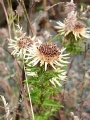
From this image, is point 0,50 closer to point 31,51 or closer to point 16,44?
point 16,44

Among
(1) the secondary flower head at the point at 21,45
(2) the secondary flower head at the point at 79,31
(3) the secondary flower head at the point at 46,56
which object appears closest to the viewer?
(3) the secondary flower head at the point at 46,56

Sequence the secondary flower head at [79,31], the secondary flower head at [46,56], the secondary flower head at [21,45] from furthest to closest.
A: the secondary flower head at [79,31], the secondary flower head at [21,45], the secondary flower head at [46,56]

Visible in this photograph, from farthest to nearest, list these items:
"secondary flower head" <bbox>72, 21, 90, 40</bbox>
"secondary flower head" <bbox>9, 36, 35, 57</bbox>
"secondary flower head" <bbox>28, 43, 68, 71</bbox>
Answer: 1. "secondary flower head" <bbox>72, 21, 90, 40</bbox>
2. "secondary flower head" <bbox>9, 36, 35, 57</bbox>
3. "secondary flower head" <bbox>28, 43, 68, 71</bbox>

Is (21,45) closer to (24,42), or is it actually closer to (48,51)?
(24,42)

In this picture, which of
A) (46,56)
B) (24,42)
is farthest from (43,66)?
(24,42)

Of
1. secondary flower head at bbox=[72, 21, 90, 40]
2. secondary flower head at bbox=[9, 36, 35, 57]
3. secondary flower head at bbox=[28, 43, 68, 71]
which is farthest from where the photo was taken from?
secondary flower head at bbox=[72, 21, 90, 40]

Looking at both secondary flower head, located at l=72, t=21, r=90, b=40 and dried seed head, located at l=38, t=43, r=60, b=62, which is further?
secondary flower head, located at l=72, t=21, r=90, b=40

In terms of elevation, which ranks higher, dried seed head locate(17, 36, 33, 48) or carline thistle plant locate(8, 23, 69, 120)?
dried seed head locate(17, 36, 33, 48)

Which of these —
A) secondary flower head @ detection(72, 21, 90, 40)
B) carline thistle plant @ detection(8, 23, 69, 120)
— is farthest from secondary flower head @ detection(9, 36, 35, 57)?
secondary flower head @ detection(72, 21, 90, 40)

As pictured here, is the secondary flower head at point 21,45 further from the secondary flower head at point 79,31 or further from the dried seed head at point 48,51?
the secondary flower head at point 79,31

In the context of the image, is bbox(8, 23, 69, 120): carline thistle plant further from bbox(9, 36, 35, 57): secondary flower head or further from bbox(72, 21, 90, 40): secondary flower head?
bbox(72, 21, 90, 40): secondary flower head

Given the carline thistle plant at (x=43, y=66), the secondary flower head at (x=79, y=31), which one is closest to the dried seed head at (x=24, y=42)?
the carline thistle plant at (x=43, y=66)
